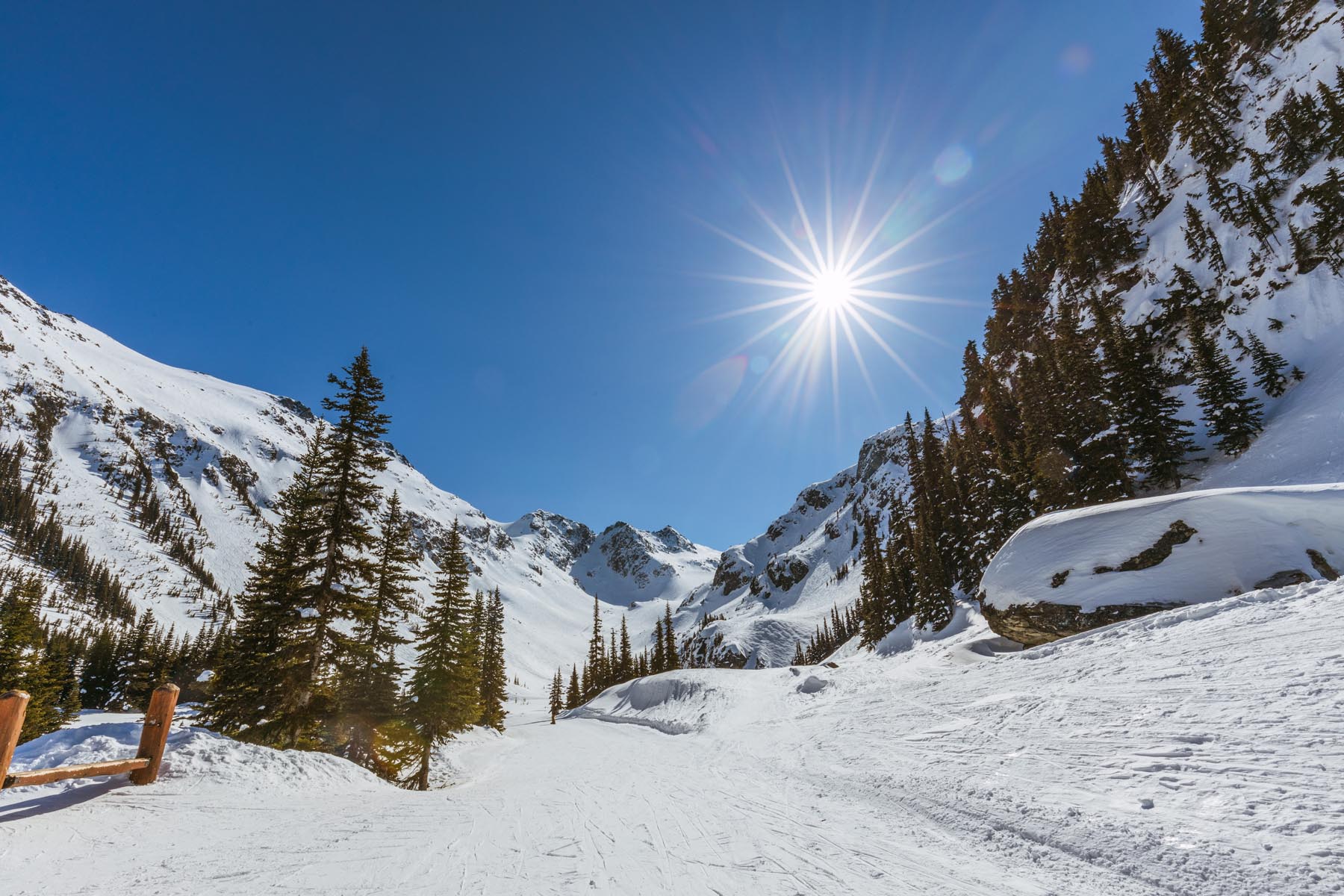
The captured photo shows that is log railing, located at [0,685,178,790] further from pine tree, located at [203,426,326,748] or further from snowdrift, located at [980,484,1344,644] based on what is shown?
snowdrift, located at [980,484,1344,644]

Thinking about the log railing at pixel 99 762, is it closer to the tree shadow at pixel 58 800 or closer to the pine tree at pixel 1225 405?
the tree shadow at pixel 58 800

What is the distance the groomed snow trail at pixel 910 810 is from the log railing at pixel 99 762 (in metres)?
0.28

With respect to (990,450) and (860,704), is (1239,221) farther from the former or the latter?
(860,704)

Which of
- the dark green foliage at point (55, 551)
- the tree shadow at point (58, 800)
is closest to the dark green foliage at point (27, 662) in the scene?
the tree shadow at point (58, 800)

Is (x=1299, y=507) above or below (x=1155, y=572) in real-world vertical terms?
above

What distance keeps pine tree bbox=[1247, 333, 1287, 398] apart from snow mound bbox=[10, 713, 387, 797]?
4694cm

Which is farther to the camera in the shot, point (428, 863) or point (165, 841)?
point (165, 841)

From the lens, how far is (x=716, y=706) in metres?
29.1

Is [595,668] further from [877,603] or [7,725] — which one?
[7,725]

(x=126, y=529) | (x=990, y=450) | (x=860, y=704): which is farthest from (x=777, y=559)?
(x=126, y=529)

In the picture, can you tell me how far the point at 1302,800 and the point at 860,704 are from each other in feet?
42.7

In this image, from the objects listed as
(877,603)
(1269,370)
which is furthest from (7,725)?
(877,603)

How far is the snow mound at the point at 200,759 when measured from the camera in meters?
8.77

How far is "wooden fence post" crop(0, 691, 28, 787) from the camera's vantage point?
21.3 feet
